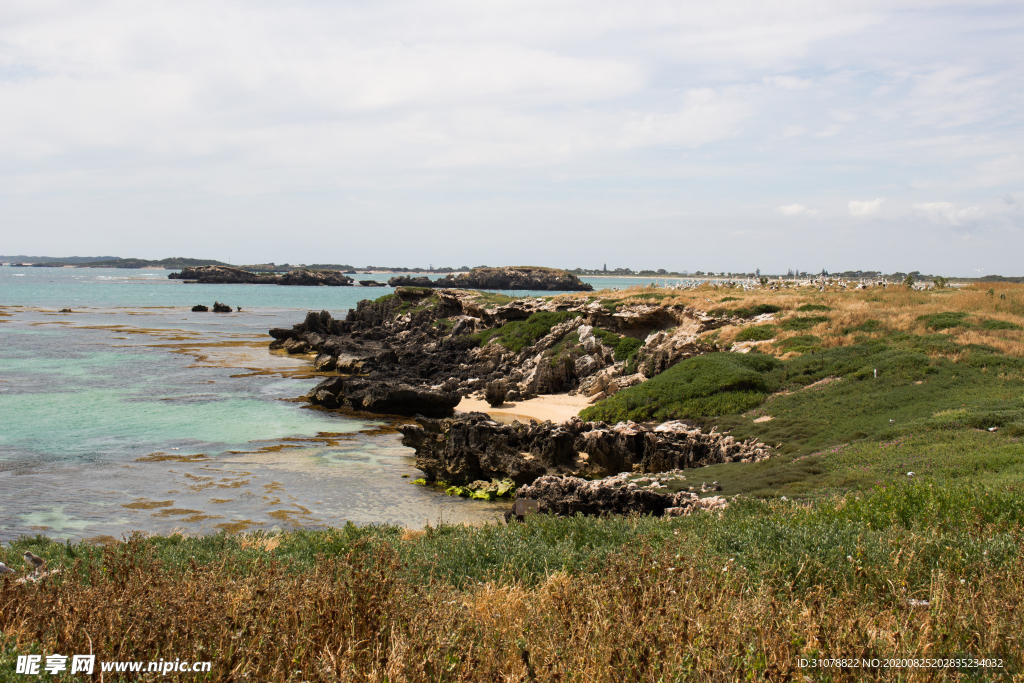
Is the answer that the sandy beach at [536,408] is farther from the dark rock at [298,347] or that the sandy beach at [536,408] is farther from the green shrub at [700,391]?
the dark rock at [298,347]

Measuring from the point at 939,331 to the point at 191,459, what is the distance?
91.1 feet

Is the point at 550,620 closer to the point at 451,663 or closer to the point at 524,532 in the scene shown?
the point at 451,663

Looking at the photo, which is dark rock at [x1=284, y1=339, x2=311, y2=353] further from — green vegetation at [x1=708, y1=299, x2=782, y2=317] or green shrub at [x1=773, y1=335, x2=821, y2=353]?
green shrub at [x1=773, y1=335, x2=821, y2=353]

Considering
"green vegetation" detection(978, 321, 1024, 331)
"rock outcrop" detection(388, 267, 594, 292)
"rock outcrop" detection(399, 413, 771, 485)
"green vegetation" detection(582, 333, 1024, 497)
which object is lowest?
"rock outcrop" detection(399, 413, 771, 485)

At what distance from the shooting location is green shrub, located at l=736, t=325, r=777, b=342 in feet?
90.7

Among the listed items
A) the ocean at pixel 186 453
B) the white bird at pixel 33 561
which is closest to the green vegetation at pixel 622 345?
the ocean at pixel 186 453

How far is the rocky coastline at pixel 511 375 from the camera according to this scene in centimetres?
1861

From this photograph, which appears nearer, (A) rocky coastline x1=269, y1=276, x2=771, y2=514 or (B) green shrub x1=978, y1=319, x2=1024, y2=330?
(A) rocky coastline x1=269, y1=276, x2=771, y2=514

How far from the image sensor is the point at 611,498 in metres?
14.2

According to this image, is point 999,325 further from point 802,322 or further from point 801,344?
point 802,322

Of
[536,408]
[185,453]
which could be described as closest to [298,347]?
[536,408]

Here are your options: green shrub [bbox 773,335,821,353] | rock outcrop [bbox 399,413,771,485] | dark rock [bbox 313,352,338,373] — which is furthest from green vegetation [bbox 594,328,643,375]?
dark rock [bbox 313,352,338,373]

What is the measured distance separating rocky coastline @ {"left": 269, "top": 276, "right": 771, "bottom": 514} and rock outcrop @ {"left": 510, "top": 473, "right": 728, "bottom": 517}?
60mm

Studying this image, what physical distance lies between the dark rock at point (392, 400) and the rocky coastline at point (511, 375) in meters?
0.05
